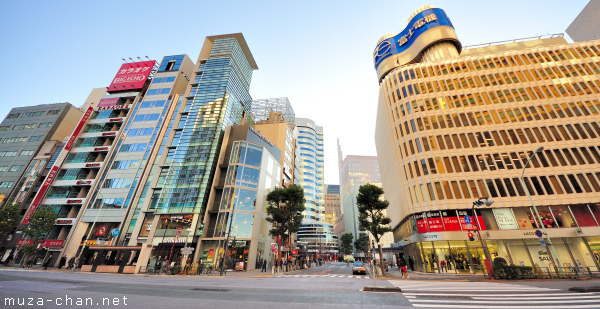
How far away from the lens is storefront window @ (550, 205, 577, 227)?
27.4 meters

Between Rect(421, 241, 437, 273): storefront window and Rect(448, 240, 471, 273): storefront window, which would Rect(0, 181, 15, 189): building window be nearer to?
Rect(421, 241, 437, 273): storefront window

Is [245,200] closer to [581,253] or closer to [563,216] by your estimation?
[563,216]

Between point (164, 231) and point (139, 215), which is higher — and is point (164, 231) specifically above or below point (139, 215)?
below

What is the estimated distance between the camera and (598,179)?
2820cm

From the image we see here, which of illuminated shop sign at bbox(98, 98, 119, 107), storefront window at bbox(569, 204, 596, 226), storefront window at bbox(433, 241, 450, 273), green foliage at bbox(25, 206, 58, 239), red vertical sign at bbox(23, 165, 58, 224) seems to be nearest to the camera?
storefront window at bbox(569, 204, 596, 226)

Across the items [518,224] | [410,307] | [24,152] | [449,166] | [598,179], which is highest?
[24,152]

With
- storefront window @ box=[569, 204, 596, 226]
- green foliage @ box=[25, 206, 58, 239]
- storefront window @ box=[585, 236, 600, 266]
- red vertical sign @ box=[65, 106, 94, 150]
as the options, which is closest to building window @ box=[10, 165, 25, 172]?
red vertical sign @ box=[65, 106, 94, 150]

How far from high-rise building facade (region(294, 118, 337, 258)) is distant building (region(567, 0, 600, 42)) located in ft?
297

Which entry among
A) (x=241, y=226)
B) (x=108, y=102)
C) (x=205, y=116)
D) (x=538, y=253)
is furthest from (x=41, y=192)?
(x=538, y=253)

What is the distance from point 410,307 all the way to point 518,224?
31.0 m

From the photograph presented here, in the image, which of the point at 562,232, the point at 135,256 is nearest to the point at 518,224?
the point at 562,232

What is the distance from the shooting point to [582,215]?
2747 centimetres

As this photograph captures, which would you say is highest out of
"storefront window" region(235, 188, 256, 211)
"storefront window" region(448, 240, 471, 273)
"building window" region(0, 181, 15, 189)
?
"building window" region(0, 181, 15, 189)

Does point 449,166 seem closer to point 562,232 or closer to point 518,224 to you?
point 518,224
